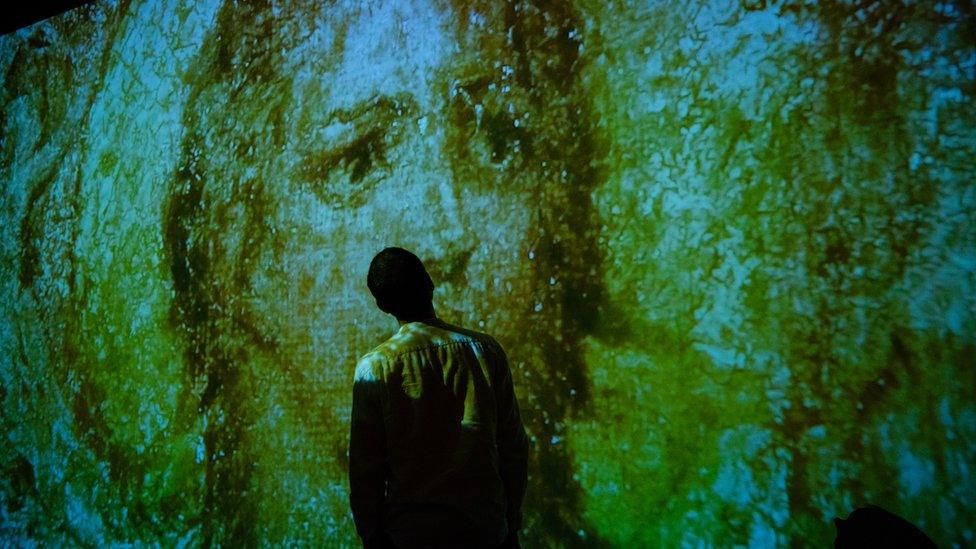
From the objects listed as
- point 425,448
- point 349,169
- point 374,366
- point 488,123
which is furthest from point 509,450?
point 349,169

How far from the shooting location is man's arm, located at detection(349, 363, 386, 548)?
42.8 inches

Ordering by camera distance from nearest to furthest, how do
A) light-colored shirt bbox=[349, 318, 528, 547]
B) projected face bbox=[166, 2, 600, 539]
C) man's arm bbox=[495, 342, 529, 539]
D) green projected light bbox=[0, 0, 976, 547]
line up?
light-colored shirt bbox=[349, 318, 528, 547] < man's arm bbox=[495, 342, 529, 539] < green projected light bbox=[0, 0, 976, 547] < projected face bbox=[166, 2, 600, 539]

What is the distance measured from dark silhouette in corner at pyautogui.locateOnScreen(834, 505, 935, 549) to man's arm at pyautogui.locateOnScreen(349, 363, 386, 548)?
33.3 inches

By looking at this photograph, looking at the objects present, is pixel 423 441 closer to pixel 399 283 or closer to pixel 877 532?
pixel 399 283

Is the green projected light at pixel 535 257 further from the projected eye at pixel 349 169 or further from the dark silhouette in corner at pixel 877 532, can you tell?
the dark silhouette in corner at pixel 877 532

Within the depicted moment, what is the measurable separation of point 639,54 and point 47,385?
2.63 meters

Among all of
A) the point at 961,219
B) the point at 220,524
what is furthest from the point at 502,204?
the point at 220,524

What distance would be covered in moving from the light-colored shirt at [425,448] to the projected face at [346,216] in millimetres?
599

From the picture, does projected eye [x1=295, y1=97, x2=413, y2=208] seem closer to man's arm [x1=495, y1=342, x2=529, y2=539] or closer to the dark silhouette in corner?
man's arm [x1=495, y1=342, x2=529, y2=539]

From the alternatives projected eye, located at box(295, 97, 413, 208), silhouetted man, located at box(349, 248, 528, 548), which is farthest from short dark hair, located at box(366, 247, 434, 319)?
projected eye, located at box(295, 97, 413, 208)

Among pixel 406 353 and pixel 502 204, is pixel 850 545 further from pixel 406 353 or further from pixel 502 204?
pixel 502 204

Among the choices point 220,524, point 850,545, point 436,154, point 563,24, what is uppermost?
point 563,24

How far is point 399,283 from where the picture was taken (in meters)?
1.14

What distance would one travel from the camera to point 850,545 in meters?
1.13
